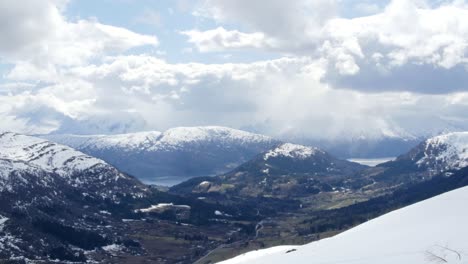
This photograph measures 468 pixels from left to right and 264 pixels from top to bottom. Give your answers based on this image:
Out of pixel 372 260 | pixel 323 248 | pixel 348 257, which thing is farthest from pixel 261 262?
pixel 372 260

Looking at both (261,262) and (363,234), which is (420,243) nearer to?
(363,234)

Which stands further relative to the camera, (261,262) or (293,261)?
(261,262)

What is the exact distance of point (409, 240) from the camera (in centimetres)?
4119

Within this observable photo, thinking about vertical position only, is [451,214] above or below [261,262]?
above

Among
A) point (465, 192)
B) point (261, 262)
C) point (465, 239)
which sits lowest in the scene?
point (261, 262)

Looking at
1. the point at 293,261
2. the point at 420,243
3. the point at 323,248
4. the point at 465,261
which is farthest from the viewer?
the point at 323,248

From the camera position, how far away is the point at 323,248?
4844 centimetres

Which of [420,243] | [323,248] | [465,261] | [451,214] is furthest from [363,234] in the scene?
[465,261]

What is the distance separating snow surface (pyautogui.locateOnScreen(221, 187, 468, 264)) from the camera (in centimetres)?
3597

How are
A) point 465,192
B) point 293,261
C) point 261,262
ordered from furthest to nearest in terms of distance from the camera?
1. point 465,192
2. point 261,262
3. point 293,261

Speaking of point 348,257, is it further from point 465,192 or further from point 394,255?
point 465,192

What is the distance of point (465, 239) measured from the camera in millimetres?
37312

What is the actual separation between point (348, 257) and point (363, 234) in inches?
384

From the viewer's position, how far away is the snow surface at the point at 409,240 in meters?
36.0
